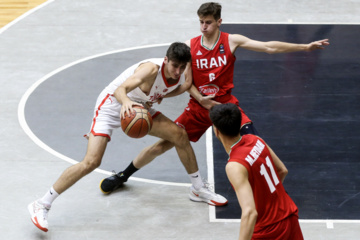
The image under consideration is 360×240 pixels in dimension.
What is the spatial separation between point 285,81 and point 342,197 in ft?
A: 10.1

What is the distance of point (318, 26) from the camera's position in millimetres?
12086

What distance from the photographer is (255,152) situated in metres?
4.88

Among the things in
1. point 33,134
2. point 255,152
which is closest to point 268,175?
point 255,152

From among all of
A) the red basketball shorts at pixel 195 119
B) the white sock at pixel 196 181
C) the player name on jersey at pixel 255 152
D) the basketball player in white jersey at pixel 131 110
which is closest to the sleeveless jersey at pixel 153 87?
the basketball player in white jersey at pixel 131 110

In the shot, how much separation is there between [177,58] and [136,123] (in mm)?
758

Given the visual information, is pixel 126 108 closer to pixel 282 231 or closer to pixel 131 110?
pixel 131 110

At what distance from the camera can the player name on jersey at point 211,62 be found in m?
7.23

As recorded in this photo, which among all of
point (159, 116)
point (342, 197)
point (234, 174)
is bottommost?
point (342, 197)

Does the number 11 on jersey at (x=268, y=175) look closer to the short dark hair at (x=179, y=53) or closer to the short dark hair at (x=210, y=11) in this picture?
the short dark hair at (x=179, y=53)

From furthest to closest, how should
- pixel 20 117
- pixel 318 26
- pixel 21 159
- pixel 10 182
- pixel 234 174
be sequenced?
1. pixel 318 26
2. pixel 20 117
3. pixel 21 159
4. pixel 10 182
5. pixel 234 174

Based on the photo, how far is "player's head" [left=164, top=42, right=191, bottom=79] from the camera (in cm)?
651

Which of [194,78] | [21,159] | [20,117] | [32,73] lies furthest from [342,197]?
[32,73]

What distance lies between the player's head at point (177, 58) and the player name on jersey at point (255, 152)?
1800 mm

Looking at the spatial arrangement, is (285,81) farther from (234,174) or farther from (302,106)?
(234,174)
